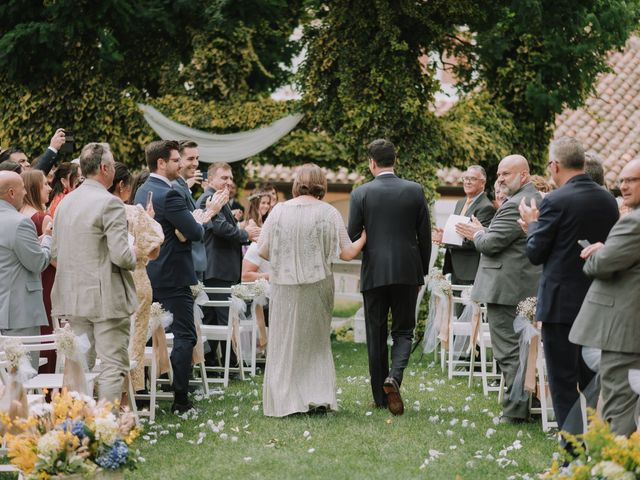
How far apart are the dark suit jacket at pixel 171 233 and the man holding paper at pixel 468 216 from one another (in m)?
3.00

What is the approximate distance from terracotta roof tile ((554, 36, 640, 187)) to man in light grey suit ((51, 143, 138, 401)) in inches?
651

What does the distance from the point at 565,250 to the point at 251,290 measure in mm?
4366

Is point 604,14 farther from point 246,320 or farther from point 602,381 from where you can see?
point 602,381

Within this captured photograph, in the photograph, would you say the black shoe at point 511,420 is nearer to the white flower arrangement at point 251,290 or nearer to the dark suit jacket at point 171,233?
the dark suit jacket at point 171,233

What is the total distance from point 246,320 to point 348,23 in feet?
17.5

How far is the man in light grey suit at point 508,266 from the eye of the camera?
7.57m

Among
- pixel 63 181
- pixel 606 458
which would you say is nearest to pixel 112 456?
pixel 606 458

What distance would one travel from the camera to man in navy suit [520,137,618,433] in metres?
6.14

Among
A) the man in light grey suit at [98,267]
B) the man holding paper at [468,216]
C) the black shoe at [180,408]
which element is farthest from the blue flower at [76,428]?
the man holding paper at [468,216]

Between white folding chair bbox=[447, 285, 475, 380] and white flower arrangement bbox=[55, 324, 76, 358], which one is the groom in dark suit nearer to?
white folding chair bbox=[447, 285, 475, 380]

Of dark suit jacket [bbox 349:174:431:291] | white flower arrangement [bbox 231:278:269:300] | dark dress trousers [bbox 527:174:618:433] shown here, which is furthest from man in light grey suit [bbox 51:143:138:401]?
white flower arrangement [bbox 231:278:269:300]

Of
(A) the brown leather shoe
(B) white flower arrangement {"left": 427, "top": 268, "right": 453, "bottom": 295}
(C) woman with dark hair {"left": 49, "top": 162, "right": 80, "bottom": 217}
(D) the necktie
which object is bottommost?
(A) the brown leather shoe

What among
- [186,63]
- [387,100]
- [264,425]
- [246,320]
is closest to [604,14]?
[387,100]

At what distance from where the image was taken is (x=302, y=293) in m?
7.84
